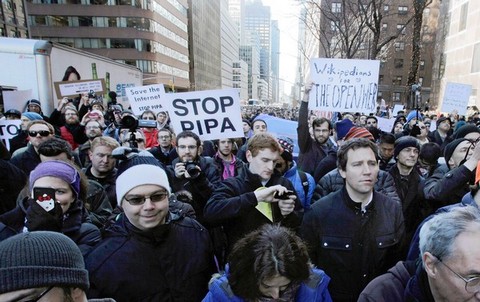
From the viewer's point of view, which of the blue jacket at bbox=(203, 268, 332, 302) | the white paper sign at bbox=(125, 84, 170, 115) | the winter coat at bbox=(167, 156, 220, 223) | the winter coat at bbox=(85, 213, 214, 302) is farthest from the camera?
the white paper sign at bbox=(125, 84, 170, 115)

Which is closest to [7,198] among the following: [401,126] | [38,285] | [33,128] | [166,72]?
[33,128]

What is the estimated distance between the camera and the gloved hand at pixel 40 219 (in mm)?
1764

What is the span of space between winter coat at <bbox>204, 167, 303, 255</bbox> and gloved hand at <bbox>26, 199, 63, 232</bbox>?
43.4 inches

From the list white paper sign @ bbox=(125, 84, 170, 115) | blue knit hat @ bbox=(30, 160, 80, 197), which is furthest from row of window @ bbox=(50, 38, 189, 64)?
blue knit hat @ bbox=(30, 160, 80, 197)

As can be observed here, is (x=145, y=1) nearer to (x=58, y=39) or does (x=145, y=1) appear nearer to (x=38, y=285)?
(x=58, y=39)

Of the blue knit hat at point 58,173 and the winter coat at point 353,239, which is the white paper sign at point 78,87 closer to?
the blue knit hat at point 58,173

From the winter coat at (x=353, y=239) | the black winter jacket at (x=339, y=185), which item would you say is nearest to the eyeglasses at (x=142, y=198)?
the winter coat at (x=353, y=239)

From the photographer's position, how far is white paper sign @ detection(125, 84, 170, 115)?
27.3 feet

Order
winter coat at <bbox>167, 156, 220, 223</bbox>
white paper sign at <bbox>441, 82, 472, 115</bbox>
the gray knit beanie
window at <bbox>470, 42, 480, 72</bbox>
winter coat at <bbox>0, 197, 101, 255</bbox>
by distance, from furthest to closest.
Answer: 1. window at <bbox>470, 42, 480, 72</bbox>
2. white paper sign at <bbox>441, 82, 472, 115</bbox>
3. winter coat at <bbox>167, 156, 220, 223</bbox>
4. winter coat at <bbox>0, 197, 101, 255</bbox>
5. the gray knit beanie

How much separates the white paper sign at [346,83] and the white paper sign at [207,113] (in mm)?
2140

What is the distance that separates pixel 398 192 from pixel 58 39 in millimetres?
59510

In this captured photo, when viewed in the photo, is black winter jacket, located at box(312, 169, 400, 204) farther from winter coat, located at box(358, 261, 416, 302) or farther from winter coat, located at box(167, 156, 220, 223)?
winter coat, located at box(358, 261, 416, 302)

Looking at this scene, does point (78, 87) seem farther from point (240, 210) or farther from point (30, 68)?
point (240, 210)

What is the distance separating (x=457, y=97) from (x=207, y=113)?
7935 mm
